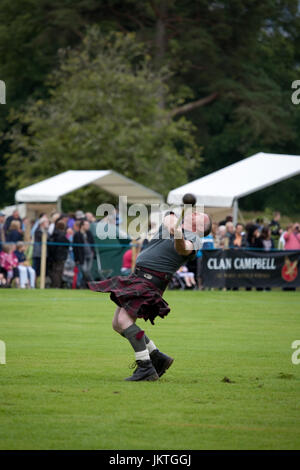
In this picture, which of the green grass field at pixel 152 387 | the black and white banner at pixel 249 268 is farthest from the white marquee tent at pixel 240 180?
the green grass field at pixel 152 387

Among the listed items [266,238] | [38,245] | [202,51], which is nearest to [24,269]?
[38,245]

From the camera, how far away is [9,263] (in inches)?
727

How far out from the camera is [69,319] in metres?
12.7

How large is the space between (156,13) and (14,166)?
10116 mm

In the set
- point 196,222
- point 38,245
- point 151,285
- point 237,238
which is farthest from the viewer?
point 237,238

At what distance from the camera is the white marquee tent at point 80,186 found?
76.8 ft

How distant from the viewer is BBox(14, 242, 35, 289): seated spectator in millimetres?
18438

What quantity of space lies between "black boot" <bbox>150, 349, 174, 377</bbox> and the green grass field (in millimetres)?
75

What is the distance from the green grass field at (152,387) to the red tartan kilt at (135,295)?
57 centimetres

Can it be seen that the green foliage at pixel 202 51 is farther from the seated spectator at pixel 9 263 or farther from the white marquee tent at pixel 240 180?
the seated spectator at pixel 9 263

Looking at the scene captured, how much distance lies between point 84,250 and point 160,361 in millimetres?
12093

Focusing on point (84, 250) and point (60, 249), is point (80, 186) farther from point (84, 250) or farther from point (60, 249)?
point (60, 249)

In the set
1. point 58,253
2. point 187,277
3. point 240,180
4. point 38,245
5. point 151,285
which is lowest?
point 187,277
